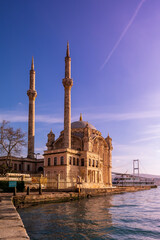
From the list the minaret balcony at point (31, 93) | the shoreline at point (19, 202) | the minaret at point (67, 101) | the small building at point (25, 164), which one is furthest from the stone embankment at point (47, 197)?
the minaret balcony at point (31, 93)

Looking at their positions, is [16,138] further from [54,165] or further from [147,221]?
[147,221]

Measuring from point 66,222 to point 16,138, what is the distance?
27.3m

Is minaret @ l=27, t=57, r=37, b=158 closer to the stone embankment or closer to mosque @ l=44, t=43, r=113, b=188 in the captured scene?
mosque @ l=44, t=43, r=113, b=188

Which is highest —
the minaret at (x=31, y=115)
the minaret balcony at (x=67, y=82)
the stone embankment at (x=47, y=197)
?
the minaret balcony at (x=67, y=82)

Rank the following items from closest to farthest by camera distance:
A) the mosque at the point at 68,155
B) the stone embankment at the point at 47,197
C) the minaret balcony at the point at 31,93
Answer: the stone embankment at the point at 47,197
the mosque at the point at 68,155
the minaret balcony at the point at 31,93

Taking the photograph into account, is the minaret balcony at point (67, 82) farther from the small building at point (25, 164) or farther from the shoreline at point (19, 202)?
the shoreline at point (19, 202)

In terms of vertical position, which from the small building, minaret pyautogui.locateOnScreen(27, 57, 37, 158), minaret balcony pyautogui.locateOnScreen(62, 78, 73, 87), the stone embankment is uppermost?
minaret balcony pyautogui.locateOnScreen(62, 78, 73, 87)

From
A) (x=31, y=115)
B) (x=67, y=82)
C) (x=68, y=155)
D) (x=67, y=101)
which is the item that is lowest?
(x=68, y=155)

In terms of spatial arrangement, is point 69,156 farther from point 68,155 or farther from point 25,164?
point 25,164

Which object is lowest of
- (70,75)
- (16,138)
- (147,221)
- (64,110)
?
(147,221)

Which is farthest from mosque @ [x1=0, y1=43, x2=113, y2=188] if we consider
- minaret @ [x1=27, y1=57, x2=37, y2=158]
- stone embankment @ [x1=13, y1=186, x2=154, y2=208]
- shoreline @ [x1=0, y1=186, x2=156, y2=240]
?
shoreline @ [x1=0, y1=186, x2=156, y2=240]

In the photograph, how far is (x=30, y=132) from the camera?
51.1 meters

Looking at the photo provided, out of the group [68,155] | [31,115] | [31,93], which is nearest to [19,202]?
[68,155]

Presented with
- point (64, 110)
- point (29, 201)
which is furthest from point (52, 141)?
point (29, 201)
